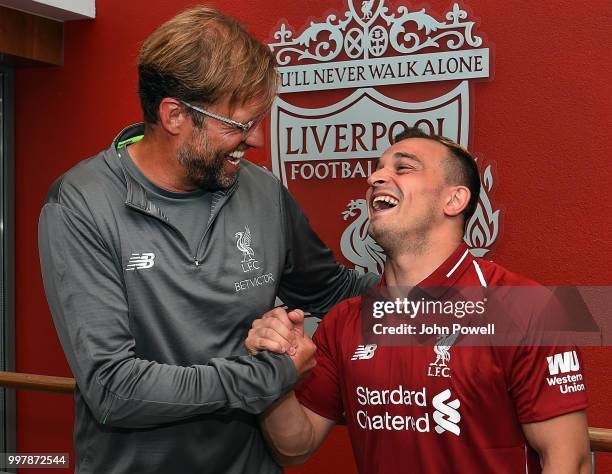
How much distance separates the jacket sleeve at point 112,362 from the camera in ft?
5.43

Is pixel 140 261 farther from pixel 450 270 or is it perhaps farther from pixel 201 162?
pixel 450 270

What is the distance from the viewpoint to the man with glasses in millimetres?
1676

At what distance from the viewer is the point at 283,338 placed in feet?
5.83

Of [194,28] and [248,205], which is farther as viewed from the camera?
[248,205]

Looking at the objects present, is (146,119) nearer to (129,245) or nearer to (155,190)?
Result: (155,190)

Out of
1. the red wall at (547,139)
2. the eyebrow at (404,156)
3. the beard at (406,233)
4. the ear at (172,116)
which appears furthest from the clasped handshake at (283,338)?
the red wall at (547,139)

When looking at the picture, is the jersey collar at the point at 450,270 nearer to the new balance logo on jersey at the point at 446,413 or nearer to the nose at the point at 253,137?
the new balance logo on jersey at the point at 446,413

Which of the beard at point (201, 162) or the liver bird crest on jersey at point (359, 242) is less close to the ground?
the beard at point (201, 162)

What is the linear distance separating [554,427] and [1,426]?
12.1ft

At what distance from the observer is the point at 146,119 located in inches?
76.0

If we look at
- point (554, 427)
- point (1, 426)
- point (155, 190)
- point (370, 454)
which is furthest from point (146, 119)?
point (1, 426)

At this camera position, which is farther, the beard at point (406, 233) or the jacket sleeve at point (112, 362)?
the beard at point (406, 233)

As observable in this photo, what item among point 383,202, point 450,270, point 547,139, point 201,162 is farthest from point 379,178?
point 547,139

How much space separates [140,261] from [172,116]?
34cm
